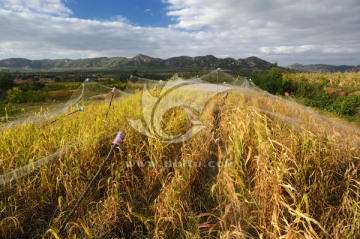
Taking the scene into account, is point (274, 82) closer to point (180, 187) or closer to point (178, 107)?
point (178, 107)

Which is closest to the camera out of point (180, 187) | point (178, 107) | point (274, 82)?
point (180, 187)

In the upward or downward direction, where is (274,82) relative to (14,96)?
upward

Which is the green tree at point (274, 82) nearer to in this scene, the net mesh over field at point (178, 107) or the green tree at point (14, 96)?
the net mesh over field at point (178, 107)

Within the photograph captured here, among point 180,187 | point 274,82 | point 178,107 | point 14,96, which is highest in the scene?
point 274,82

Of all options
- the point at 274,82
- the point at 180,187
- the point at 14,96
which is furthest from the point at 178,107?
the point at 14,96

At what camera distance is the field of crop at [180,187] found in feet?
6.54

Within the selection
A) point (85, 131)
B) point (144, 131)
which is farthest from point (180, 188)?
point (85, 131)

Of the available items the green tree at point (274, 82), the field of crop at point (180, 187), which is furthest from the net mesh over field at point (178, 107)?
the green tree at point (274, 82)

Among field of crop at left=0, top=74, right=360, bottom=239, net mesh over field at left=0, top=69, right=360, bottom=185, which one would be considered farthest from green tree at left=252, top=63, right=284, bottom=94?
field of crop at left=0, top=74, right=360, bottom=239

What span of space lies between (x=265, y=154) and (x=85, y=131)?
220 cm

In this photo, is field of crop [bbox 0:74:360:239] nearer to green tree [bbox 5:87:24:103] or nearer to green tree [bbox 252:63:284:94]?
green tree [bbox 252:63:284:94]

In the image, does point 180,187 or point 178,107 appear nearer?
point 180,187

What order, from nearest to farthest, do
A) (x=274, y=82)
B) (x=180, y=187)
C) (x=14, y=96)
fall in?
(x=180, y=187), (x=274, y=82), (x=14, y=96)

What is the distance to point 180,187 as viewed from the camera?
2467mm
